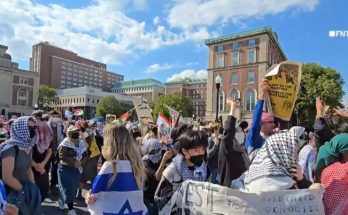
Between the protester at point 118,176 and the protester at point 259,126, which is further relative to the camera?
the protester at point 259,126

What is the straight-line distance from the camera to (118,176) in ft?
11.5

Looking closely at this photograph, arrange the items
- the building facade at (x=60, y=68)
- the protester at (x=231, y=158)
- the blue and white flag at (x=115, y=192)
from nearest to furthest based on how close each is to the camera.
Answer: the blue and white flag at (x=115, y=192) < the protester at (x=231, y=158) < the building facade at (x=60, y=68)

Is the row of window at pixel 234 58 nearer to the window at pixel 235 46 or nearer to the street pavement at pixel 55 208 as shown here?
the window at pixel 235 46

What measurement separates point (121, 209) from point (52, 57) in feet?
549

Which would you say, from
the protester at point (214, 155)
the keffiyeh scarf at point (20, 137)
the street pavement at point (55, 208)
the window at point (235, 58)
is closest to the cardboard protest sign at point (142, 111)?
the street pavement at point (55, 208)

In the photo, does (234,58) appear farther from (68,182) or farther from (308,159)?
Answer: (308,159)

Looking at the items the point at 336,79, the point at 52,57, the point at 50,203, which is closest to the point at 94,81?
the point at 52,57

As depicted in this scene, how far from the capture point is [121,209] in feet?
11.5

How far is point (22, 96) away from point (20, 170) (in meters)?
104

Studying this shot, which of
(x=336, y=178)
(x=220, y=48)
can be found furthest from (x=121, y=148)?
(x=220, y=48)

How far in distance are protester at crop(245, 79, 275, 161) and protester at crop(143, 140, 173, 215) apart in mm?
1121

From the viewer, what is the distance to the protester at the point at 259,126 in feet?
14.4

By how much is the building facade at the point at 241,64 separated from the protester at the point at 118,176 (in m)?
57.8

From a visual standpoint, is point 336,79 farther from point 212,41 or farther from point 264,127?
point 264,127
